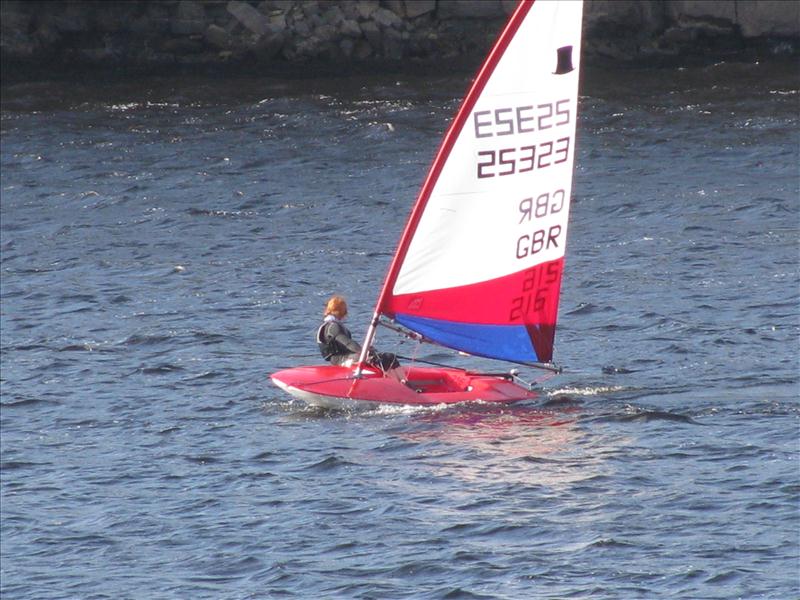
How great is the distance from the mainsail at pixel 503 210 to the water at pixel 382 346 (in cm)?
62

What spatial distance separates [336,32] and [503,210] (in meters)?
29.3

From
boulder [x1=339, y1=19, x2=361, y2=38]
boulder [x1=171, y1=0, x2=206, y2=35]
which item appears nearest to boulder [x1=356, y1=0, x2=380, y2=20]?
boulder [x1=339, y1=19, x2=361, y2=38]

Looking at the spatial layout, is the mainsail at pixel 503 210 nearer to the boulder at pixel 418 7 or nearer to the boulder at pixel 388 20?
the boulder at pixel 418 7

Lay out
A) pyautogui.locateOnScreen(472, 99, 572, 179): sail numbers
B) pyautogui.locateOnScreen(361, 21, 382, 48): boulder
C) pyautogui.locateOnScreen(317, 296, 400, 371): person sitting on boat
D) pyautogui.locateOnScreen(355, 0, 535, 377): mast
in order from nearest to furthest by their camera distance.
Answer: pyautogui.locateOnScreen(355, 0, 535, 377): mast → pyautogui.locateOnScreen(472, 99, 572, 179): sail numbers → pyautogui.locateOnScreen(317, 296, 400, 371): person sitting on boat → pyautogui.locateOnScreen(361, 21, 382, 48): boulder

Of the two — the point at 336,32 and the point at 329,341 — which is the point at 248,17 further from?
the point at 329,341

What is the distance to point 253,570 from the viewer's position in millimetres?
18531

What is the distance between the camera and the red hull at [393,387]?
2338 cm

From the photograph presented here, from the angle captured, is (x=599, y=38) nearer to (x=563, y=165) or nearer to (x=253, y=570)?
(x=563, y=165)

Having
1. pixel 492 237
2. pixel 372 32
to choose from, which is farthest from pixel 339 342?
pixel 372 32

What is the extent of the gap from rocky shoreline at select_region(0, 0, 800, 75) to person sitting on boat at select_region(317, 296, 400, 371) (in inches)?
1106

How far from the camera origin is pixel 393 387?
23406 millimetres

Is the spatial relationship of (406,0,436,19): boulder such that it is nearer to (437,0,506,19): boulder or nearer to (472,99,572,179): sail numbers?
(437,0,506,19): boulder

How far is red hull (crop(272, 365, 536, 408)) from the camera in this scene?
23375 mm

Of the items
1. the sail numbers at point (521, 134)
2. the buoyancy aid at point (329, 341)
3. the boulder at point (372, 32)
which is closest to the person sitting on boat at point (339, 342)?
the buoyancy aid at point (329, 341)
